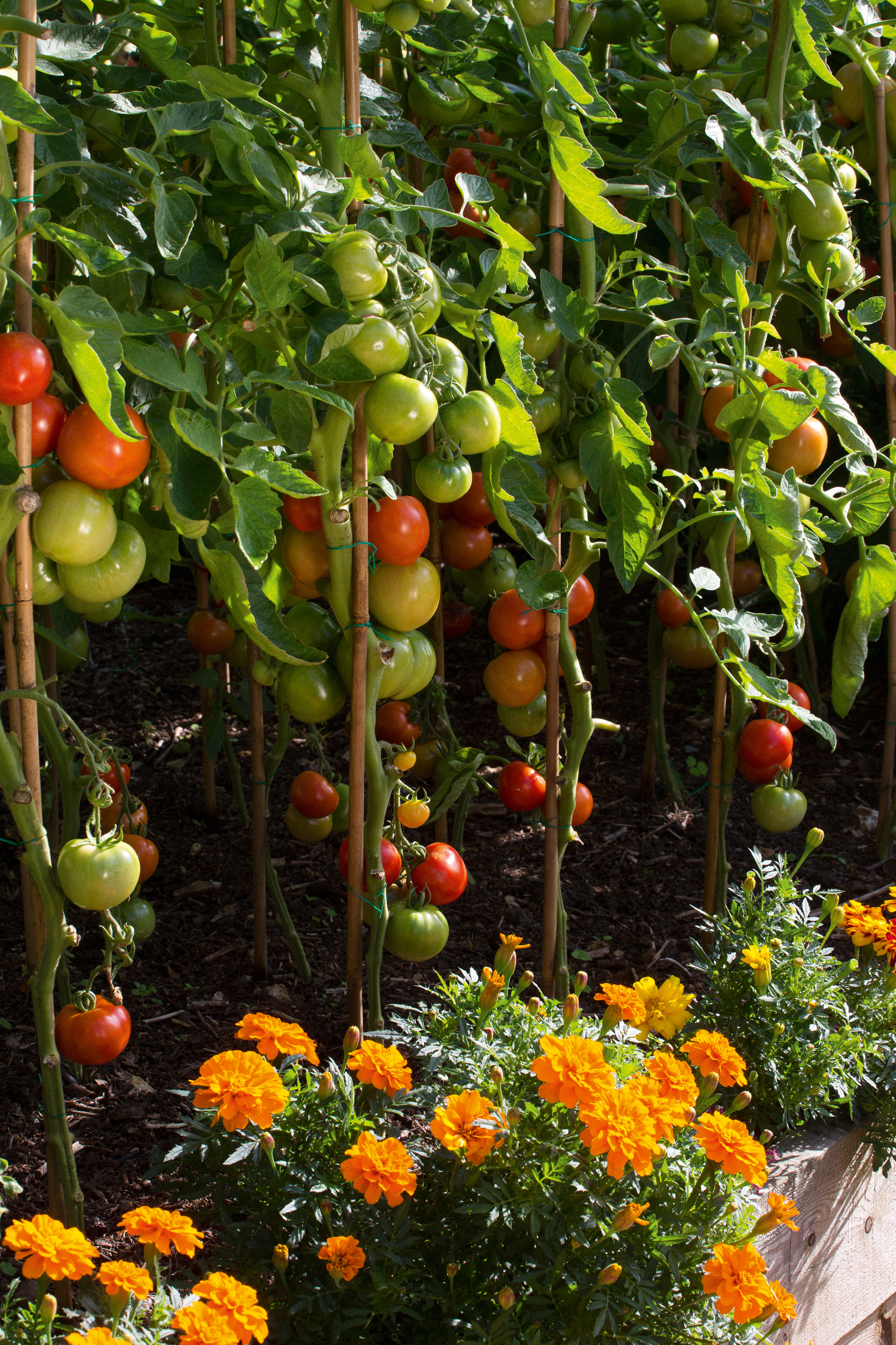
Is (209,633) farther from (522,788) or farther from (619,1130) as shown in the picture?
(619,1130)

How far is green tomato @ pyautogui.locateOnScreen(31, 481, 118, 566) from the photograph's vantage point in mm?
975

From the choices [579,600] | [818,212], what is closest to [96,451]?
[579,600]

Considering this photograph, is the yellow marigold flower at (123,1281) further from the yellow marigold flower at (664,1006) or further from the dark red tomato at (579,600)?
the dark red tomato at (579,600)

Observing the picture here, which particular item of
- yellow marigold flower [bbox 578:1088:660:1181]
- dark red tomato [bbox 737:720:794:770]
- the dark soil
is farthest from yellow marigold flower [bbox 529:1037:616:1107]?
dark red tomato [bbox 737:720:794:770]

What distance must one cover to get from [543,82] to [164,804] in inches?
57.9

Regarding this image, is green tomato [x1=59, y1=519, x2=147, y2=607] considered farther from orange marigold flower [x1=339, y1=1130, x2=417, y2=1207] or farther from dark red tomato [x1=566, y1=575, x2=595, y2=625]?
dark red tomato [x1=566, y1=575, x2=595, y2=625]

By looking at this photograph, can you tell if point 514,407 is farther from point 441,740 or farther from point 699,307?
point 441,740

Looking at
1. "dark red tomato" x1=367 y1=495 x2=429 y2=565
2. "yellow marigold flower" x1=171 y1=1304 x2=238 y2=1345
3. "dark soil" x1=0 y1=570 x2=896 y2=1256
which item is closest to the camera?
"yellow marigold flower" x1=171 y1=1304 x2=238 y2=1345

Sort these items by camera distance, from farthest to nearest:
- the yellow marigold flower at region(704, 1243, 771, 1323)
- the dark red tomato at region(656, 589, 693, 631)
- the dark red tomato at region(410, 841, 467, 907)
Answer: the dark red tomato at region(656, 589, 693, 631) < the dark red tomato at region(410, 841, 467, 907) < the yellow marigold flower at region(704, 1243, 771, 1323)

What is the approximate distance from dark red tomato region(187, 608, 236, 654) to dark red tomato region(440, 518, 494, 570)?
0.44m

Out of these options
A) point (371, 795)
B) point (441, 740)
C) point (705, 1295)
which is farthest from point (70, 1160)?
point (441, 740)

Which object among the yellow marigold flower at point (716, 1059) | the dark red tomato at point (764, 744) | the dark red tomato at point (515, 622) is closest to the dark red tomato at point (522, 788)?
the dark red tomato at point (515, 622)

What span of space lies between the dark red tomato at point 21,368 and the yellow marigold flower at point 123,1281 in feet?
2.14

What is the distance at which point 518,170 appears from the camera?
5.14 feet
